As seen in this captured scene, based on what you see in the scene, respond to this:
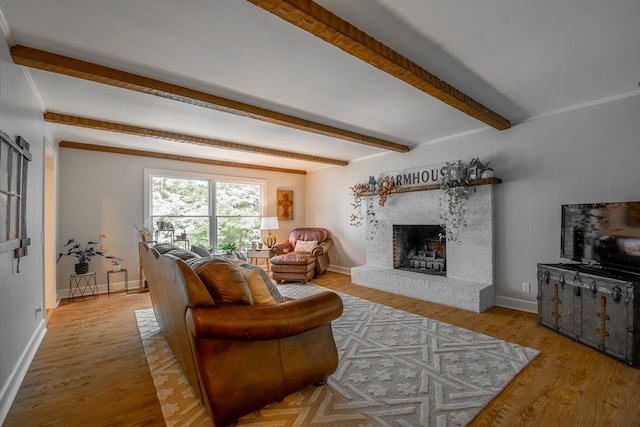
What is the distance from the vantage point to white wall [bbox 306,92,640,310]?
3.05m

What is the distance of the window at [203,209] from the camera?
5.39 meters

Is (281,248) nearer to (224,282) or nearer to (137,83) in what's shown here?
(137,83)

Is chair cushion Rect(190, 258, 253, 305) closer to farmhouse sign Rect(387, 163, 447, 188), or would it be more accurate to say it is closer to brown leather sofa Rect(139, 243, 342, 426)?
brown leather sofa Rect(139, 243, 342, 426)

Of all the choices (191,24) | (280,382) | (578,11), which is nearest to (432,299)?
(280,382)

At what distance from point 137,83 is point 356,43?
6.14ft

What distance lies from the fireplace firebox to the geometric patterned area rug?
1790 mm

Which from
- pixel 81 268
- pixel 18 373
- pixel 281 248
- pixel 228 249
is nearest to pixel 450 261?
pixel 281 248

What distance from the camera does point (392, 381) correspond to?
217 cm

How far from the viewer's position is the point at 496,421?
1751 millimetres

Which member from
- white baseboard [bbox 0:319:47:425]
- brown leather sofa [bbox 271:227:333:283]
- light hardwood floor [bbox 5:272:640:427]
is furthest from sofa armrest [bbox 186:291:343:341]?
brown leather sofa [bbox 271:227:333:283]

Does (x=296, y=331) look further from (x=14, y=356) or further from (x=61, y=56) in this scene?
(x=61, y=56)

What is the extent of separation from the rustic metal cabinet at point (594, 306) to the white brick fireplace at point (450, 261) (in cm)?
76

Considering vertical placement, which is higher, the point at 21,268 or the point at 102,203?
the point at 102,203

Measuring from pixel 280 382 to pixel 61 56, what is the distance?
282 cm
